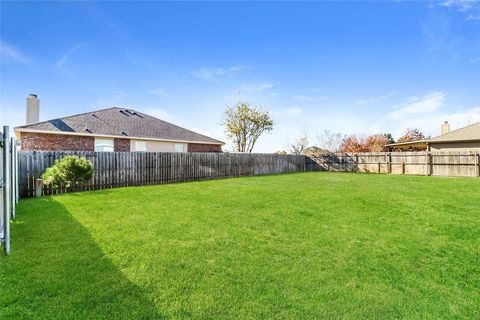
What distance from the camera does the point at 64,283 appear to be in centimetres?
278

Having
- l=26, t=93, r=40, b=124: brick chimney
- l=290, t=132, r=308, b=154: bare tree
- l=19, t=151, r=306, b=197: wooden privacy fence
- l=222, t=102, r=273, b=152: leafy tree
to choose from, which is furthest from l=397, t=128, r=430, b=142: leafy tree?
l=26, t=93, r=40, b=124: brick chimney

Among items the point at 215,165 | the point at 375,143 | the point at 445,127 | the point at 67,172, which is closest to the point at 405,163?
the point at 445,127

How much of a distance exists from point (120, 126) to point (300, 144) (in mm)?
27568

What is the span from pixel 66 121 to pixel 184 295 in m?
16.6

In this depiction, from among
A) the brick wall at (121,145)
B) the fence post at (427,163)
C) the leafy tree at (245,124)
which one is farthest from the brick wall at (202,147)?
the fence post at (427,163)

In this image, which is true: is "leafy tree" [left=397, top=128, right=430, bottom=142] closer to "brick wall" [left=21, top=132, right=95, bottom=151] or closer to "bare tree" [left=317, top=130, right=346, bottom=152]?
"bare tree" [left=317, top=130, right=346, bottom=152]

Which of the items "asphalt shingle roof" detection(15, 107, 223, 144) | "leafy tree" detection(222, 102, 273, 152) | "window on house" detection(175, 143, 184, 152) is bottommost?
"window on house" detection(175, 143, 184, 152)

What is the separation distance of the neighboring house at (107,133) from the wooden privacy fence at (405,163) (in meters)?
9.99

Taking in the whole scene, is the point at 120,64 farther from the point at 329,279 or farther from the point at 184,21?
the point at 329,279

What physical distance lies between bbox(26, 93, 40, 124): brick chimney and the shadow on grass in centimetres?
1550

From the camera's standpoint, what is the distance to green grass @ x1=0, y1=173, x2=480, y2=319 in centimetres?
250

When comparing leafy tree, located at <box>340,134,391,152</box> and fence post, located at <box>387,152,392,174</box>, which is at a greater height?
leafy tree, located at <box>340,134,391,152</box>

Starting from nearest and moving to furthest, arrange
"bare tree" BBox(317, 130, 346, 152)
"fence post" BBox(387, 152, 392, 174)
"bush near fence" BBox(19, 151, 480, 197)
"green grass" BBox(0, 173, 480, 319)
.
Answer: "green grass" BBox(0, 173, 480, 319), "bush near fence" BBox(19, 151, 480, 197), "fence post" BBox(387, 152, 392, 174), "bare tree" BBox(317, 130, 346, 152)

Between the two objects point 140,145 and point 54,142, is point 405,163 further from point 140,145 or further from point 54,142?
point 54,142
